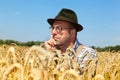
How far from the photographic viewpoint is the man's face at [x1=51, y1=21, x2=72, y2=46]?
17.2 feet

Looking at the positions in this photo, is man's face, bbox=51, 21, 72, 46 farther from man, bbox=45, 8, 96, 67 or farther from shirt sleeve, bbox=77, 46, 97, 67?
shirt sleeve, bbox=77, 46, 97, 67

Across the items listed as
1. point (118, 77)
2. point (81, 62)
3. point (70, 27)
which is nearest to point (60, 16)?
point (70, 27)

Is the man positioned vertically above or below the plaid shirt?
above

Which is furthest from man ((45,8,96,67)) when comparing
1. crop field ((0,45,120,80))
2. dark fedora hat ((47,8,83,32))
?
crop field ((0,45,120,80))

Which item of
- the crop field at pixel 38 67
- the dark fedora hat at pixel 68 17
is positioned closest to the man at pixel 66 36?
the dark fedora hat at pixel 68 17

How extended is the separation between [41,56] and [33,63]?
0.44 ft

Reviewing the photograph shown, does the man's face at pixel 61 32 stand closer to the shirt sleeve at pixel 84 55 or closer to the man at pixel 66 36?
the man at pixel 66 36

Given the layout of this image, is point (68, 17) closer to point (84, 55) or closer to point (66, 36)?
point (66, 36)

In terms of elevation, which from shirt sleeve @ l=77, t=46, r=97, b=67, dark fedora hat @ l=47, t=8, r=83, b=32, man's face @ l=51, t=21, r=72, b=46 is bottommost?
shirt sleeve @ l=77, t=46, r=97, b=67

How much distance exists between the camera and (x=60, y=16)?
557 centimetres

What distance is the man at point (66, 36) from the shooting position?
5.26m

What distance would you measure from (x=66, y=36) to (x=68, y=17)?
1.18 feet

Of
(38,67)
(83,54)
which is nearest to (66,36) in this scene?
(83,54)

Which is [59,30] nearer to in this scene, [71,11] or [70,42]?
[70,42]
